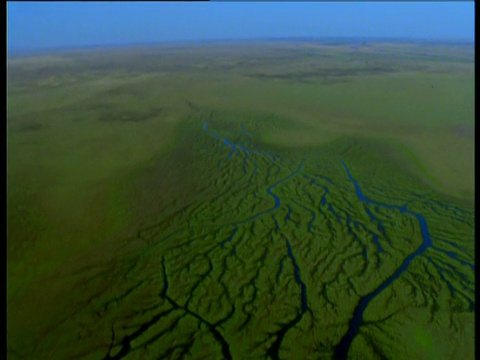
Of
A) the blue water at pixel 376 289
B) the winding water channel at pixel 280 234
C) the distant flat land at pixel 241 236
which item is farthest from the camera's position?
the winding water channel at pixel 280 234

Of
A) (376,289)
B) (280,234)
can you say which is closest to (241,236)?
(280,234)

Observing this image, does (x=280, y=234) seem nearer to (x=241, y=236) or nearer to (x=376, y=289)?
(x=241, y=236)

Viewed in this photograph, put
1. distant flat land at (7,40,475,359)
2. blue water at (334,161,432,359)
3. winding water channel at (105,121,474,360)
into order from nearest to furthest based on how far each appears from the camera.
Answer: blue water at (334,161,432,359)
distant flat land at (7,40,475,359)
winding water channel at (105,121,474,360)

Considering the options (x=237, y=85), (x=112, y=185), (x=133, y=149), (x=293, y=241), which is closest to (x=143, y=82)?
(x=237, y=85)

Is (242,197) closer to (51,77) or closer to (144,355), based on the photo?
(144,355)

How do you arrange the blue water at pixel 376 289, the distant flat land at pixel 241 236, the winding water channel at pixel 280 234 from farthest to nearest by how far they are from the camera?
the winding water channel at pixel 280 234 < the distant flat land at pixel 241 236 < the blue water at pixel 376 289

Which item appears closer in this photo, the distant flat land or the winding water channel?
A: the distant flat land

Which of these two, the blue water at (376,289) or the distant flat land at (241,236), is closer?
the blue water at (376,289)

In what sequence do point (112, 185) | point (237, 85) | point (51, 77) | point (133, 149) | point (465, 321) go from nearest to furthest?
point (465, 321)
point (112, 185)
point (133, 149)
point (237, 85)
point (51, 77)
